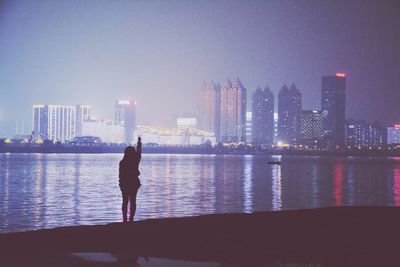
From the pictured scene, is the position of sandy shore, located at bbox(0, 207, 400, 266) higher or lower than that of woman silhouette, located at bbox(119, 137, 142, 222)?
lower

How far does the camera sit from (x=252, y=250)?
10578 mm

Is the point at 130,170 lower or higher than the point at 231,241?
higher

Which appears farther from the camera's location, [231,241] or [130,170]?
[130,170]

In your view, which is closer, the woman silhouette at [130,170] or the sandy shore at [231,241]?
the sandy shore at [231,241]

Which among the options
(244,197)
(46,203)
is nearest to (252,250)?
(46,203)

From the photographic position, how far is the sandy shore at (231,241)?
32.2 feet

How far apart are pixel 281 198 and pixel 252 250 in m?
25.2

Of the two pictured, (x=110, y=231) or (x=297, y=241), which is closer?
(x=297, y=241)

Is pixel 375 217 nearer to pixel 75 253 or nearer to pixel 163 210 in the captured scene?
pixel 75 253

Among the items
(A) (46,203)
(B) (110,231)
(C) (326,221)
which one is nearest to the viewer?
(B) (110,231)

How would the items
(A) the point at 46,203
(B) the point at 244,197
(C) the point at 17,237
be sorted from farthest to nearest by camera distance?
1. (B) the point at 244,197
2. (A) the point at 46,203
3. (C) the point at 17,237

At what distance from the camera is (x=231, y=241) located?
1152cm

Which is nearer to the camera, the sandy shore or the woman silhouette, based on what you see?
the sandy shore

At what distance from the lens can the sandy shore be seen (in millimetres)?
9812
